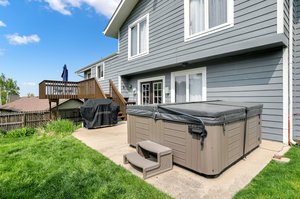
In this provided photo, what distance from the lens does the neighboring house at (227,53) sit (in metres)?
4.38

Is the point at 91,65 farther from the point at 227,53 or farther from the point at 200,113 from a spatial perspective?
the point at 200,113

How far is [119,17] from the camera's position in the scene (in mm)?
9711

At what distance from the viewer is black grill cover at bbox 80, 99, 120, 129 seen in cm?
712

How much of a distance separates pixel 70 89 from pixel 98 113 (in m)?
4.62

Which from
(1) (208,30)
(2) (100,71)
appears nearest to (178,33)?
(1) (208,30)

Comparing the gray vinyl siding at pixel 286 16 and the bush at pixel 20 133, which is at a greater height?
the gray vinyl siding at pixel 286 16

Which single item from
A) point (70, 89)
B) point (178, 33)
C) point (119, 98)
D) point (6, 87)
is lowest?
point (119, 98)

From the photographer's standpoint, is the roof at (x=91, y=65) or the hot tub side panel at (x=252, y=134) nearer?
the hot tub side panel at (x=252, y=134)

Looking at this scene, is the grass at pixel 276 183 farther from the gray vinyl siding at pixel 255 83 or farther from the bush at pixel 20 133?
the bush at pixel 20 133

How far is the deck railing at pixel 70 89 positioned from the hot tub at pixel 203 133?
5881 mm

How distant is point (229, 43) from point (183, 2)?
2.66 metres

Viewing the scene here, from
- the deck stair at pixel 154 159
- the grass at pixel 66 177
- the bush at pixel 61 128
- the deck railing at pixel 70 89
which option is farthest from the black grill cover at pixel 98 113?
the deck stair at pixel 154 159

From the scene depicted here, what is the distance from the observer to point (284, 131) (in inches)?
173

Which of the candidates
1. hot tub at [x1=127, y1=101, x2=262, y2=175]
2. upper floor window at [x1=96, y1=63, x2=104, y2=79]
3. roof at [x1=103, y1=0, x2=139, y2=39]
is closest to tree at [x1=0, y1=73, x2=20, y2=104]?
upper floor window at [x1=96, y1=63, x2=104, y2=79]
